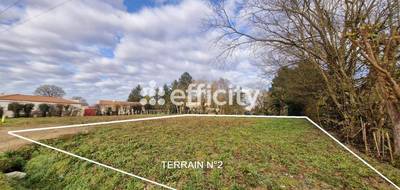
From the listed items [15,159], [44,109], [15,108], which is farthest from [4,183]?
[15,108]

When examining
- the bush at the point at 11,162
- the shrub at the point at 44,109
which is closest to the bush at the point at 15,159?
the bush at the point at 11,162

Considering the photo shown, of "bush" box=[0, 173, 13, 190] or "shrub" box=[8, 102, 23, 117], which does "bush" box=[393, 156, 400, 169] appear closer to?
"bush" box=[0, 173, 13, 190]

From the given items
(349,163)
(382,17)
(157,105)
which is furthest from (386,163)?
(157,105)

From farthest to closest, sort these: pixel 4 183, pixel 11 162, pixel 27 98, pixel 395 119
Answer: pixel 27 98 → pixel 11 162 → pixel 395 119 → pixel 4 183

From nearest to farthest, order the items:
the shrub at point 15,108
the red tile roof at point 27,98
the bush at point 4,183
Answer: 1. the bush at point 4,183
2. the shrub at point 15,108
3. the red tile roof at point 27,98

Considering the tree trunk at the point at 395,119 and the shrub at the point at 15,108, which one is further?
the shrub at the point at 15,108

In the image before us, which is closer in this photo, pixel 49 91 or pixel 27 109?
pixel 27 109

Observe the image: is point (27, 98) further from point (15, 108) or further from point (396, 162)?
point (396, 162)

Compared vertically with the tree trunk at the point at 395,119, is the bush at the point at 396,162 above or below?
below

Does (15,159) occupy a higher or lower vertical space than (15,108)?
lower

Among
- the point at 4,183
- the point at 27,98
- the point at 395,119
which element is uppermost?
the point at 27,98

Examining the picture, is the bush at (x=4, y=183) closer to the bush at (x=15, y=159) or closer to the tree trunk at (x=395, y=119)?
the bush at (x=15, y=159)

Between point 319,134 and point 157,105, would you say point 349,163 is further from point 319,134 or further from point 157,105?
point 157,105

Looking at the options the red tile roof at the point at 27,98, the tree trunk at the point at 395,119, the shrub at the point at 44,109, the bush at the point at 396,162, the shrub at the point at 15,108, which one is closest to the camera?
the bush at the point at 396,162
